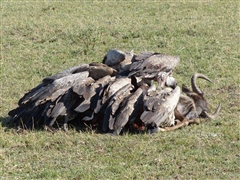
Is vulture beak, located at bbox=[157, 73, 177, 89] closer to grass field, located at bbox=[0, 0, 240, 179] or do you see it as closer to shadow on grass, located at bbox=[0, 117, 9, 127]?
grass field, located at bbox=[0, 0, 240, 179]

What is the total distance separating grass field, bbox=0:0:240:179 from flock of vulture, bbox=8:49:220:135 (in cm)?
20

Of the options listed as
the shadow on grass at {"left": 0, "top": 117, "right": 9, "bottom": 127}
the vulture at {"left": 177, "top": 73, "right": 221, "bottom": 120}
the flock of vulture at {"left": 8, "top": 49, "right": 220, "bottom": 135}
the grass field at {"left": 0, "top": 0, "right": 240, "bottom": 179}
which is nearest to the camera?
the grass field at {"left": 0, "top": 0, "right": 240, "bottom": 179}

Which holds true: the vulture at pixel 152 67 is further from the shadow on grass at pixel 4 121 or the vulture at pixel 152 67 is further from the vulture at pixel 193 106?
the shadow on grass at pixel 4 121

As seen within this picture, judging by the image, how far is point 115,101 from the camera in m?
7.25

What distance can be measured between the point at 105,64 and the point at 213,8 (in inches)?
243

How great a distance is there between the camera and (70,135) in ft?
23.3

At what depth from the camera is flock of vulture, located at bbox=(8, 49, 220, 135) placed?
7.16 metres

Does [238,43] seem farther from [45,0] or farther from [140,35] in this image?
[45,0]

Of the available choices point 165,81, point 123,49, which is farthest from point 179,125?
point 123,49

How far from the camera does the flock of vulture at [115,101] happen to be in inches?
282

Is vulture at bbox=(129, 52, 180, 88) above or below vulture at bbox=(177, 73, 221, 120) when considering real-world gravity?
above

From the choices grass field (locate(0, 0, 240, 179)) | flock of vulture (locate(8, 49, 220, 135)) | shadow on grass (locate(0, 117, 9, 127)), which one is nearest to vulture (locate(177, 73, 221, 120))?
flock of vulture (locate(8, 49, 220, 135))

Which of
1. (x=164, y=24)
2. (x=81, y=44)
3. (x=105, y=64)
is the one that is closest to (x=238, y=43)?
(x=164, y=24)

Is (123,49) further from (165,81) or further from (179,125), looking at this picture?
(179,125)
